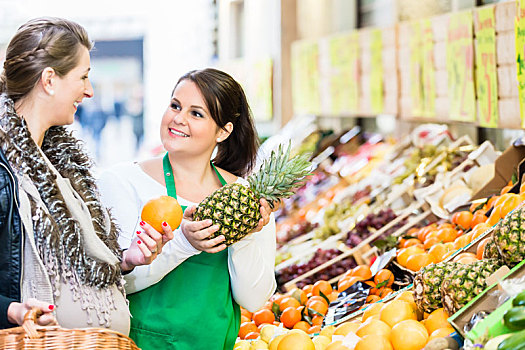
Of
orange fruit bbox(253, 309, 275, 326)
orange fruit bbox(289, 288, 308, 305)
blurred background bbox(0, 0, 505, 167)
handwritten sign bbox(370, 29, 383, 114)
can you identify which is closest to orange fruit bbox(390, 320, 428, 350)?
orange fruit bbox(253, 309, 275, 326)

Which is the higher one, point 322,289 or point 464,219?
point 464,219

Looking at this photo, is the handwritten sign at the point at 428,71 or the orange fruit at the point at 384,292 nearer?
the orange fruit at the point at 384,292

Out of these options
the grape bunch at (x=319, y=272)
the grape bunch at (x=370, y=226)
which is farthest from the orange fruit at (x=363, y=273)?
the grape bunch at (x=370, y=226)

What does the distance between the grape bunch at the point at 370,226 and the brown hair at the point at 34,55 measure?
2764 mm

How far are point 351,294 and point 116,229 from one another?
1405 millimetres

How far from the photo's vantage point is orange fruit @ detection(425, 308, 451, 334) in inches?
96.7

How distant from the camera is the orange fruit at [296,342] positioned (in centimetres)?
265

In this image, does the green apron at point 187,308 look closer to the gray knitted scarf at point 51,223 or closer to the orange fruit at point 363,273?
the gray knitted scarf at point 51,223

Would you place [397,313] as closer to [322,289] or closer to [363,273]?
[363,273]

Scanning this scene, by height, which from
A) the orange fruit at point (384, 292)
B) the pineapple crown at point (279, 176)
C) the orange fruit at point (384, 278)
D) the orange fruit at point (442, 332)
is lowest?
the orange fruit at point (384, 292)

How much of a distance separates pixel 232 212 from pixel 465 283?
80 centimetres

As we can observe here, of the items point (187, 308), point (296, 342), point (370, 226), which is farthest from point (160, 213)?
point (370, 226)

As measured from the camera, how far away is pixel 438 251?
3393 millimetres

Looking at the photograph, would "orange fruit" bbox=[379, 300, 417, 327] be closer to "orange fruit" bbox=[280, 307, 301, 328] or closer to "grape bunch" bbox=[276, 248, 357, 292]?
"orange fruit" bbox=[280, 307, 301, 328]
